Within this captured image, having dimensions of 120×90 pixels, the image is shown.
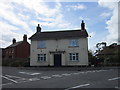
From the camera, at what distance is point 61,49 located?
28.9 meters

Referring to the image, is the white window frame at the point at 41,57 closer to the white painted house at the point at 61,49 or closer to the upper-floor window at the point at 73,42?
the white painted house at the point at 61,49

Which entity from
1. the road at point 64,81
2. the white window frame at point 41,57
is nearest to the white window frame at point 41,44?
the white window frame at point 41,57

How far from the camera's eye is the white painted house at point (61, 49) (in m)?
27.8

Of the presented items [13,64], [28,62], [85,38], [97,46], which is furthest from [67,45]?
[97,46]

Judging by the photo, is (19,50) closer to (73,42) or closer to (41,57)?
(41,57)

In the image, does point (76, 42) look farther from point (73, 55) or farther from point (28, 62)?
point (28, 62)

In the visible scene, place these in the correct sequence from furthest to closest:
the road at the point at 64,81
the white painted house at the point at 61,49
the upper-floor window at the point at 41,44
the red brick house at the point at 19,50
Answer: the red brick house at the point at 19,50
the upper-floor window at the point at 41,44
the white painted house at the point at 61,49
the road at the point at 64,81

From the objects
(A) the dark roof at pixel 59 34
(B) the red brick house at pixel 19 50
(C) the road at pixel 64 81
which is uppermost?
(A) the dark roof at pixel 59 34

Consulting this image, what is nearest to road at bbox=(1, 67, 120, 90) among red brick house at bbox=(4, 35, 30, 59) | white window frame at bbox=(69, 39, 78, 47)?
white window frame at bbox=(69, 39, 78, 47)

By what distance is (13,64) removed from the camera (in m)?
34.0

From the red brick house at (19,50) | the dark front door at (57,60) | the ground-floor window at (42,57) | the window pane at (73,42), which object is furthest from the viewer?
the red brick house at (19,50)

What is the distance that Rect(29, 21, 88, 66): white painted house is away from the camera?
27.8m

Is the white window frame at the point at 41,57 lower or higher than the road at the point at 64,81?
higher

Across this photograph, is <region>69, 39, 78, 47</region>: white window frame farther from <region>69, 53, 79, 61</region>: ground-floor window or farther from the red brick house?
the red brick house
